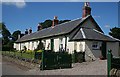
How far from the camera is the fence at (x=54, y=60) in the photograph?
18367 mm

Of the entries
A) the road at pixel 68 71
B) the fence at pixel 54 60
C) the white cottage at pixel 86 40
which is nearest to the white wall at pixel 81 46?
the white cottage at pixel 86 40

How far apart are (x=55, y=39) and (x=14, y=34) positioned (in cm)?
7724

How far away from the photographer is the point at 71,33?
29.9 m

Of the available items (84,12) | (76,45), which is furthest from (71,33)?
(84,12)

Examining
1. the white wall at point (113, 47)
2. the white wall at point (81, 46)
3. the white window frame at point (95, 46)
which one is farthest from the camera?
Result: the white wall at point (113, 47)

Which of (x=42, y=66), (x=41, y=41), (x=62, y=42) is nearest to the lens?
(x=42, y=66)

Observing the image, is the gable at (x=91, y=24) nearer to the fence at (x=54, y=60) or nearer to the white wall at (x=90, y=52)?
the white wall at (x=90, y=52)

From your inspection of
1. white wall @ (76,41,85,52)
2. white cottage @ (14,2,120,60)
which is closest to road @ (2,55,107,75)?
white wall @ (76,41,85,52)

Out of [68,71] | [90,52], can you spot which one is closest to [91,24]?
[90,52]

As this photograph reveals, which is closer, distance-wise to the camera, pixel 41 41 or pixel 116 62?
pixel 116 62

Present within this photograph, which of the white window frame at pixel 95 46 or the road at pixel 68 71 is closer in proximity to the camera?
the road at pixel 68 71

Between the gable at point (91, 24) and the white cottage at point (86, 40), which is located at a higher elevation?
the gable at point (91, 24)

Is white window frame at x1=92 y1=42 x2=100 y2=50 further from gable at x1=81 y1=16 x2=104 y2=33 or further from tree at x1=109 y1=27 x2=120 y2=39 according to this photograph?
tree at x1=109 y1=27 x2=120 y2=39

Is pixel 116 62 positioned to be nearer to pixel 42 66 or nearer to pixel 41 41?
pixel 42 66
